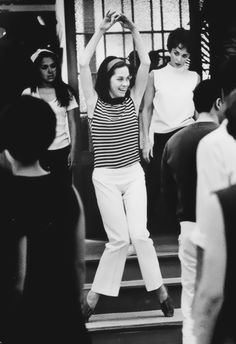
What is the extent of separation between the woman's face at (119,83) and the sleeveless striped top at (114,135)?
3.7 inches

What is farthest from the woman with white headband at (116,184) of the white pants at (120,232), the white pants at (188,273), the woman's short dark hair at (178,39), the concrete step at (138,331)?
the woman's short dark hair at (178,39)

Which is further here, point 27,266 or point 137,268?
point 137,268

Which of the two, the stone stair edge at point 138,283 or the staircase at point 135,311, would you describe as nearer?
the staircase at point 135,311

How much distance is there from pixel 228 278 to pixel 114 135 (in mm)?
3042

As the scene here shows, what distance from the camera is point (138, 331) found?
5227mm

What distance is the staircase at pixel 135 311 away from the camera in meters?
5.20

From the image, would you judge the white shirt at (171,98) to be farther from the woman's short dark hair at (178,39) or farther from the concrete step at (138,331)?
the concrete step at (138,331)

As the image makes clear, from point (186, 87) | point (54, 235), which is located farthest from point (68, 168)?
point (54, 235)

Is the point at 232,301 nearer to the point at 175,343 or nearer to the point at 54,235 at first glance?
the point at 54,235

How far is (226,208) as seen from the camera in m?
2.19

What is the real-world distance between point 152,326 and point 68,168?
1.71 meters

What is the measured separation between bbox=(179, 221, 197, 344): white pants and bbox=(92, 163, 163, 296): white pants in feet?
2.58

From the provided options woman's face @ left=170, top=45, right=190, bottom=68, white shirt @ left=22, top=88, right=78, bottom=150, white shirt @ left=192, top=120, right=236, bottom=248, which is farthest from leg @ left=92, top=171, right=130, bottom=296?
white shirt @ left=192, top=120, right=236, bottom=248

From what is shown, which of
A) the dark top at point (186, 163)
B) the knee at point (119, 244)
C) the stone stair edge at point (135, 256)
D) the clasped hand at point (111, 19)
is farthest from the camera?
the stone stair edge at point (135, 256)
